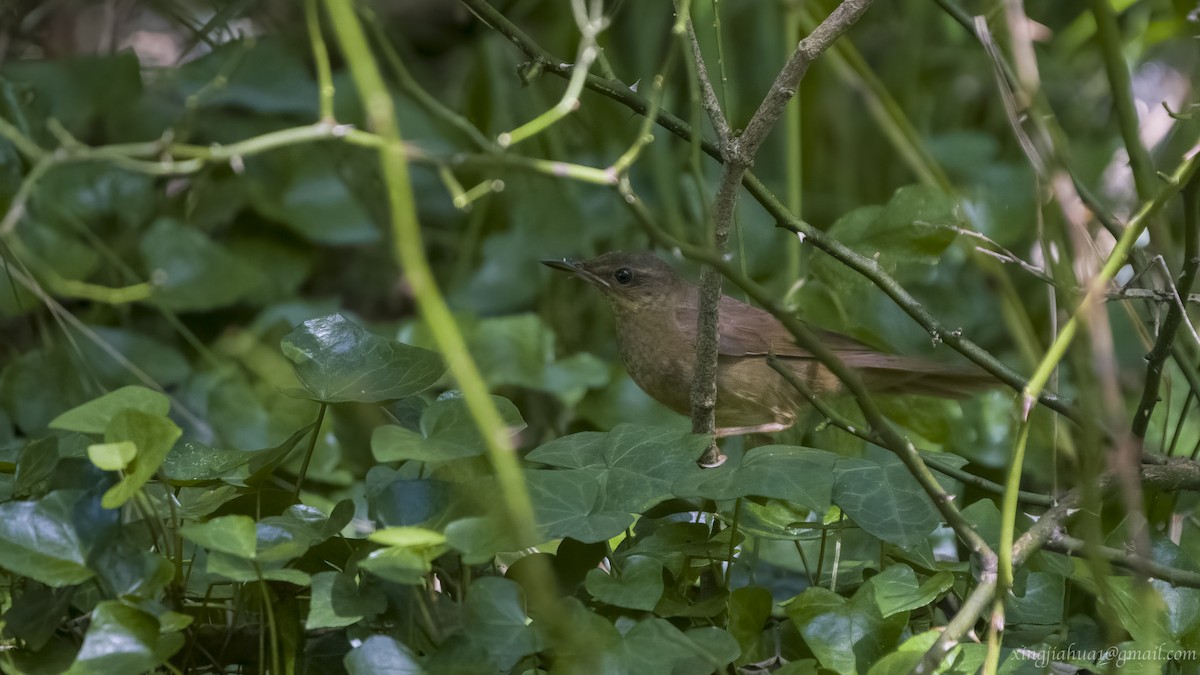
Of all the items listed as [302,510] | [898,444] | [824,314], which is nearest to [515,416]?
[302,510]

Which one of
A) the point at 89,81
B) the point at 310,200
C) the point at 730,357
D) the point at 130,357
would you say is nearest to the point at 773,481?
the point at 730,357

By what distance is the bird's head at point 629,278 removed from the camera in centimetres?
344

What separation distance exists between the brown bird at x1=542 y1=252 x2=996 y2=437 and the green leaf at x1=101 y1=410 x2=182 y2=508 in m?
1.77

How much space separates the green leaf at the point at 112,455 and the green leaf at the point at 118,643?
152mm

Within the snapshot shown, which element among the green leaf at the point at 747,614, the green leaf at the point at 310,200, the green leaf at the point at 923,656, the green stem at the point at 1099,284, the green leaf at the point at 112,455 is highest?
the green stem at the point at 1099,284

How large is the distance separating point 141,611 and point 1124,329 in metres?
3.53

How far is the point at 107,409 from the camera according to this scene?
1496 millimetres

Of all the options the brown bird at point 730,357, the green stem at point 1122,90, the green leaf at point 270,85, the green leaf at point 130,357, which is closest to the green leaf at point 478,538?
the green stem at point 1122,90

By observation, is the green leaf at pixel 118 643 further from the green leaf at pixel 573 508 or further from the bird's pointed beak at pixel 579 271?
the bird's pointed beak at pixel 579 271

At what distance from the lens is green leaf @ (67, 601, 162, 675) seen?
125 cm

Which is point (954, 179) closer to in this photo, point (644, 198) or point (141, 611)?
point (644, 198)

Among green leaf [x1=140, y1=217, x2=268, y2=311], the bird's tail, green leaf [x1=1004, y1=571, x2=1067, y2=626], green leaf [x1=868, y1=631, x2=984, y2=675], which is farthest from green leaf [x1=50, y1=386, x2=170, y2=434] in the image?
green leaf [x1=140, y1=217, x2=268, y2=311]

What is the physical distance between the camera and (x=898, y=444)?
1374mm

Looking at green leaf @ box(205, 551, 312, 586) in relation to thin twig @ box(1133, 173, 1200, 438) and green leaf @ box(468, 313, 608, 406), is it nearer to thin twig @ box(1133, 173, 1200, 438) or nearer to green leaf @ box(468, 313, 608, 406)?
thin twig @ box(1133, 173, 1200, 438)
